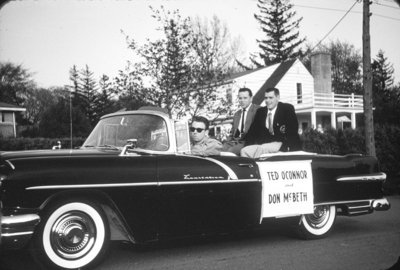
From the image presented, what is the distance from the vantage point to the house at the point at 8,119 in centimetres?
3192

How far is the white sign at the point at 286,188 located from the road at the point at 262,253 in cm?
23

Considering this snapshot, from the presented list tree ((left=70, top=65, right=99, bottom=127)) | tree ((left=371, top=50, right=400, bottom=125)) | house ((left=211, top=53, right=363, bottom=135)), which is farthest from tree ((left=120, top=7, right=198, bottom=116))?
tree ((left=70, top=65, right=99, bottom=127))

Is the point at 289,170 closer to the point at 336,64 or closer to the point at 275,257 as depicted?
the point at 275,257

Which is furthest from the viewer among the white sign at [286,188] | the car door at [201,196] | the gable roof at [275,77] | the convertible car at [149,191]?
the gable roof at [275,77]

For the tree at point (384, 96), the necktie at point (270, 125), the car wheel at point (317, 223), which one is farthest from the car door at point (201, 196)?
the tree at point (384, 96)

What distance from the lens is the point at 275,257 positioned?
4.38 meters

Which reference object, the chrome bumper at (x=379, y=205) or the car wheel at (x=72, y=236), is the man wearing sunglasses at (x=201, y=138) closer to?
the car wheel at (x=72, y=236)

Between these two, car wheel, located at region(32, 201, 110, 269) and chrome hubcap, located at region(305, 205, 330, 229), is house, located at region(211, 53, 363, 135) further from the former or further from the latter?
car wheel, located at region(32, 201, 110, 269)

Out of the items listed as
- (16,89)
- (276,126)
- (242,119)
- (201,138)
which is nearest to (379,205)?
(276,126)

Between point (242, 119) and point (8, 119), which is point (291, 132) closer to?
point (242, 119)

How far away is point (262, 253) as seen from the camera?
4531mm

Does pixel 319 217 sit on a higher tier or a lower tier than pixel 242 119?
lower

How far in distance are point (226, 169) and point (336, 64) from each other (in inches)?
2097

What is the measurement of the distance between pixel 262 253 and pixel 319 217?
50.9 inches
